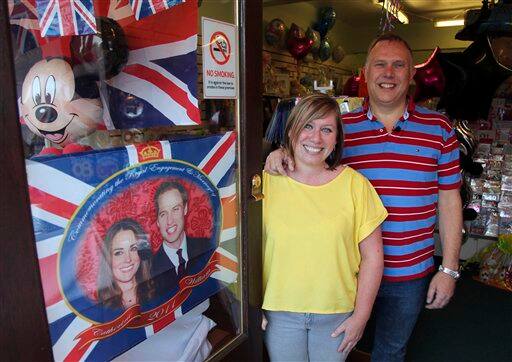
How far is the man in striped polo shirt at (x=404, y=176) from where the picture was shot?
1638 millimetres

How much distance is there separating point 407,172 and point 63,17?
130cm

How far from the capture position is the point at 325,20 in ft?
21.1

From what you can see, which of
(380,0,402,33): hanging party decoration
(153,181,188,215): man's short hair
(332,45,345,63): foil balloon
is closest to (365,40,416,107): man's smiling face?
(380,0,402,33): hanging party decoration

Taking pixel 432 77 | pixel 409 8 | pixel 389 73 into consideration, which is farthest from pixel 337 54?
pixel 389 73

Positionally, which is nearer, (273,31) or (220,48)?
(220,48)

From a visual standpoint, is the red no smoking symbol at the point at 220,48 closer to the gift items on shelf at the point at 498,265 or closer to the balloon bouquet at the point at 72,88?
the balloon bouquet at the point at 72,88

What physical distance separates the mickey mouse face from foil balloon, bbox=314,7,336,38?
6.04m

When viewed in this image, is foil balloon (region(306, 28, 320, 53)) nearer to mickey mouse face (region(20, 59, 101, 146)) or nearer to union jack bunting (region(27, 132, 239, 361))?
union jack bunting (region(27, 132, 239, 361))

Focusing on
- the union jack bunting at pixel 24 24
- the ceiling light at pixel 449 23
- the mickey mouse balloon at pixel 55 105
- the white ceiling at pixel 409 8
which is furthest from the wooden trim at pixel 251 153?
the ceiling light at pixel 449 23

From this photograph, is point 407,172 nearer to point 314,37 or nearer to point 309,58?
point 314,37

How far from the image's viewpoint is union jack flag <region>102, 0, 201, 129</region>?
1218 mm

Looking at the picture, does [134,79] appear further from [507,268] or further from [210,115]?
[507,268]

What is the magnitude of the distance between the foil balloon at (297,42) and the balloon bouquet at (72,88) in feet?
15.7

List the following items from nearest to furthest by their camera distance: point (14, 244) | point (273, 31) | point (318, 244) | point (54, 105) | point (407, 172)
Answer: point (14, 244) → point (54, 105) → point (318, 244) → point (407, 172) → point (273, 31)
